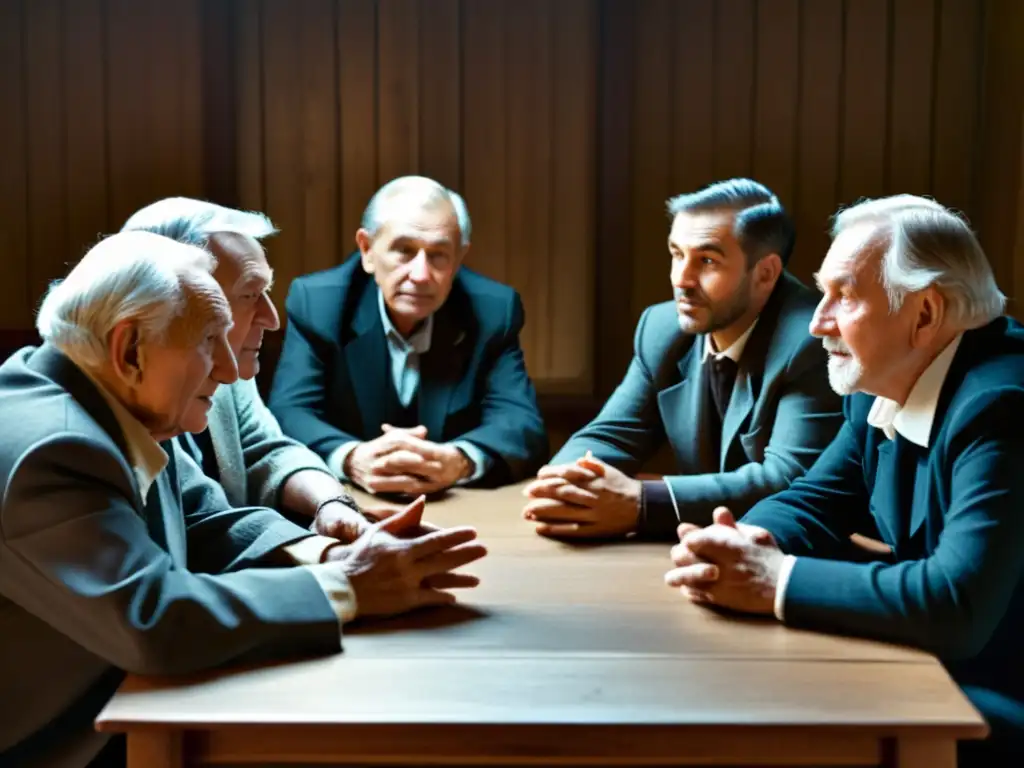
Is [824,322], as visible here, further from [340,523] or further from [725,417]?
[340,523]

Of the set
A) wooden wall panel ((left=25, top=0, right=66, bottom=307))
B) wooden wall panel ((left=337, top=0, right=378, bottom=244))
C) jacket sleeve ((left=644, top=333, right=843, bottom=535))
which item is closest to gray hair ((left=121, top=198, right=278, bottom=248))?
jacket sleeve ((left=644, top=333, right=843, bottom=535))

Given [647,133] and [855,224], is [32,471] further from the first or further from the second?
[647,133]

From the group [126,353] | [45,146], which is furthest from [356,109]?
[126,353]

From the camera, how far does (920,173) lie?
429cm

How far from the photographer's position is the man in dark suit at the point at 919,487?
5.65 ft

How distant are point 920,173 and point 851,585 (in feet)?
9.48

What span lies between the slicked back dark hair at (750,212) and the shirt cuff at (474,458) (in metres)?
0.74

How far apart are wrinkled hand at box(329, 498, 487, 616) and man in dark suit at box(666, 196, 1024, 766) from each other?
336 millimetres

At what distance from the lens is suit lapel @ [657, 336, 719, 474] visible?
2893 mm

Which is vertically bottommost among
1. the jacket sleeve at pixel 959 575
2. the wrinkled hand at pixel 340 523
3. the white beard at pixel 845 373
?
the wrinkled hand at pixel 340 523

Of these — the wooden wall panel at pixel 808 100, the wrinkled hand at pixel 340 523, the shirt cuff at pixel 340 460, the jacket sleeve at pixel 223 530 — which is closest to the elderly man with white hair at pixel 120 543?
the jacket sleeve at pixel 223 530

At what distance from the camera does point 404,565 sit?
1837 mm

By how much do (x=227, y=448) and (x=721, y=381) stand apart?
3.65 ft

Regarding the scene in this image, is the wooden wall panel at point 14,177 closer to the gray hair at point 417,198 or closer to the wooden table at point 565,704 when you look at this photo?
the gray hair at point 417,198
